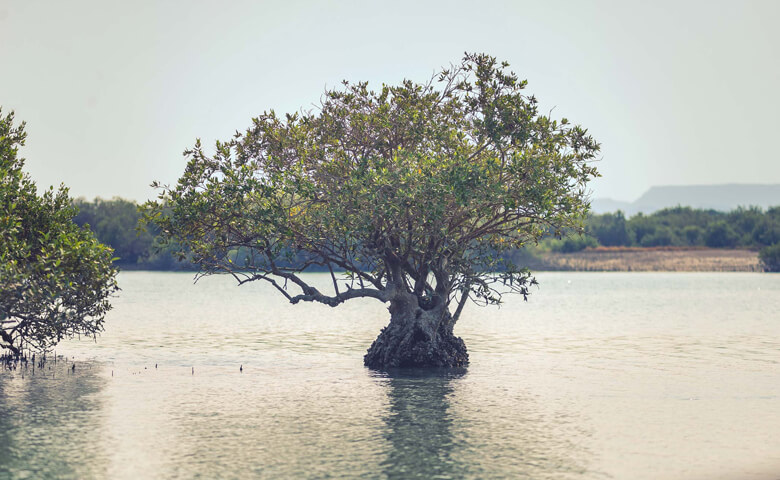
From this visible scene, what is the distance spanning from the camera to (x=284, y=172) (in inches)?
1556

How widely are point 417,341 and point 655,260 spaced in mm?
156467

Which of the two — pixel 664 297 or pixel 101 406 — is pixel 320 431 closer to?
pixel 101 406

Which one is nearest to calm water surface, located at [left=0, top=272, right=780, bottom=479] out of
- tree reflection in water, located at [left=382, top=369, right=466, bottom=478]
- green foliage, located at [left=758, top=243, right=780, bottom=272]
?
tree reflection in water, located at [left=382, top=369, right=466, bottom=478]

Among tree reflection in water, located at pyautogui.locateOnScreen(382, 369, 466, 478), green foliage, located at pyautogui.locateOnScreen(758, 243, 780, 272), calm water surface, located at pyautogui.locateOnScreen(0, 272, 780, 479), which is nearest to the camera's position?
tree reflection in water, located at pyautogui.locateOnScreen(382, 369, 466, 478)

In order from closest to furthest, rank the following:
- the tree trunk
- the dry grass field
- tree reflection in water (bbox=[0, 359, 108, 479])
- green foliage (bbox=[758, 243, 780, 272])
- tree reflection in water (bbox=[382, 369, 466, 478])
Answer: tree reflection in water (bbox=[0, 359, 108, 479]) → tree reflection in water (bbox=[382, 369, 466, 478]) → the tree trunk → green foliage (bbox=[758, 243, 780, 272]) → the dry grass field

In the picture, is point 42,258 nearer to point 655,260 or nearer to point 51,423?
point 51,423

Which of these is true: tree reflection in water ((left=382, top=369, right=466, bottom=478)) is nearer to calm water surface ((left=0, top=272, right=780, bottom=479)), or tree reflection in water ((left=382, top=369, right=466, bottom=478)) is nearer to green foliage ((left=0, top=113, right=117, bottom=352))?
calm water surface ((left=0, top=272, right=780, bottom=479))

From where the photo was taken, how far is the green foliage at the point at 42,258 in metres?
34.1

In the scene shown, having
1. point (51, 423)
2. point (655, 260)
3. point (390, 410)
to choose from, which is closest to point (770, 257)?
point (655, 260)

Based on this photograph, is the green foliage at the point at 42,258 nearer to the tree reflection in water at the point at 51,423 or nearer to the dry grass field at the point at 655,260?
the tree reflection in water at the point at 51,423

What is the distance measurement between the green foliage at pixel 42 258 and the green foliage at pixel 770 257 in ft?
534

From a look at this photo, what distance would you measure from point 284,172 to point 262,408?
37.2ft

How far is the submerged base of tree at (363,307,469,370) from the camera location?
138 ft

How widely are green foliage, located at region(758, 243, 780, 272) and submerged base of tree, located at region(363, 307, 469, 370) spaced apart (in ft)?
499
